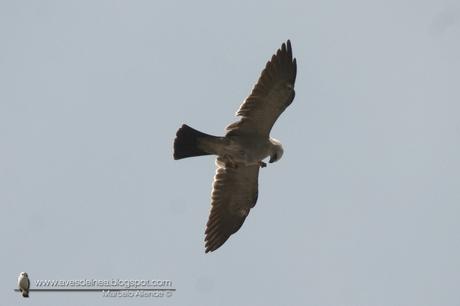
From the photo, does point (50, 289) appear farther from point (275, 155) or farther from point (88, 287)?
point (275, 155)

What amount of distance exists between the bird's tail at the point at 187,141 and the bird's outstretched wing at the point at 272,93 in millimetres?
821

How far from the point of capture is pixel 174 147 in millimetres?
16891

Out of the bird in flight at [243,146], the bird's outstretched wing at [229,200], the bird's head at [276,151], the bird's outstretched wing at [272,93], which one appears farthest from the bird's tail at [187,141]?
the bird's head at [276,151]

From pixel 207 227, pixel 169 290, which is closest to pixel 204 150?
pixel 207 227

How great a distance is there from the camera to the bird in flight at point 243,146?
54.6 feet

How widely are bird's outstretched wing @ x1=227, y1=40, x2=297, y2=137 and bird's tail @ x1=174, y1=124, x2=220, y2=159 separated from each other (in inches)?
32.3

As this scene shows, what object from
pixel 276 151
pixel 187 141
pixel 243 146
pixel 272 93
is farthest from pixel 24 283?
pixel 272 93

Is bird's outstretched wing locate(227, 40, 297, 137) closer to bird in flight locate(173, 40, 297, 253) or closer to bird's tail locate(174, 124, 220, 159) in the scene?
bird in flight locate(173, 40, 297, 253)

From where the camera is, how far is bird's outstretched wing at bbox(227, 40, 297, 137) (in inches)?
653

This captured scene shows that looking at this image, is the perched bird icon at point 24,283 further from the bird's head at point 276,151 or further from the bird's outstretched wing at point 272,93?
the bird's head at point 276,151

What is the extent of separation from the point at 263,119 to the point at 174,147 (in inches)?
73.6

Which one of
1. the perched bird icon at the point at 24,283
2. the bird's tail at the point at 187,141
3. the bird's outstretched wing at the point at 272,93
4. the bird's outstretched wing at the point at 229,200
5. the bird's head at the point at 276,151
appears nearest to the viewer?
the perched bird icon at the point at 24,283

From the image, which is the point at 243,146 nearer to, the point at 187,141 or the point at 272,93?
the point at 187,141

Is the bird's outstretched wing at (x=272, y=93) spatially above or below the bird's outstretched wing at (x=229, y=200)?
above
